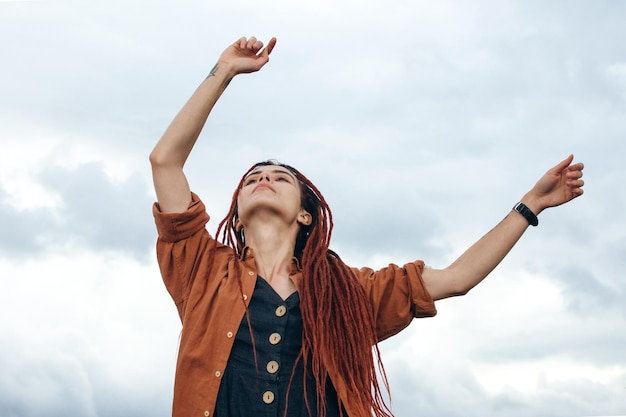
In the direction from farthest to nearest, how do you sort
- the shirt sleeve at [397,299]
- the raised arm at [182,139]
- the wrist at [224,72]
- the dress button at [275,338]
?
the shirt sleeve at [397,299]
the wrist at [224,72]
the raised arm at [182,139]
the dress button at [275,338]

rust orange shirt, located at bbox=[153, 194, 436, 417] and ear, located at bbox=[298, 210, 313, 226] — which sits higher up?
ear, located at bbox=[298, 210, 313, 226]

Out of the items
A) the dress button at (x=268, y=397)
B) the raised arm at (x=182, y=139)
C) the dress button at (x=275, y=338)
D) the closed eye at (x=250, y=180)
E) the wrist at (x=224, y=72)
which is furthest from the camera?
the closed eye at (x=250, y=180)

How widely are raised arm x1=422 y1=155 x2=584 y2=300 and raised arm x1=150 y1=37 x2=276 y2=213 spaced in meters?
1.22

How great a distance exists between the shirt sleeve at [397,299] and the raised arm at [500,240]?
6 centimetres

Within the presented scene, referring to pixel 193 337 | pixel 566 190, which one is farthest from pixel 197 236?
pixel 566 190

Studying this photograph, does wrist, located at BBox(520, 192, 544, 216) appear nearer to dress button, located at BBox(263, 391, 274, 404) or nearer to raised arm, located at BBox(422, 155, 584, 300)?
raised arm, located at BBox(422, 155, 584, 300)

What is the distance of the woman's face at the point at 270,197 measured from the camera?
12.6ft

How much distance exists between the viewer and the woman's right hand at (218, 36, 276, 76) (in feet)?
12.3

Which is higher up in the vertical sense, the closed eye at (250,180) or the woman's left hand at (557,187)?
the closed eye at (250,180)

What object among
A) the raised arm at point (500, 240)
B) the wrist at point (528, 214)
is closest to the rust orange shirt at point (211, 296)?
the raised arm at point (500, 240)

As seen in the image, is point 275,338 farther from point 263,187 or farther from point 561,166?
point 561,166

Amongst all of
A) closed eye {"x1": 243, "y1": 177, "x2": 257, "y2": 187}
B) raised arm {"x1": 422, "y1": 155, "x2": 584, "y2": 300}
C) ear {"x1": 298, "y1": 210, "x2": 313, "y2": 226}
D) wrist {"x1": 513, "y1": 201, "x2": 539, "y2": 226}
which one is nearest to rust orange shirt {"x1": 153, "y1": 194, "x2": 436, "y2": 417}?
raised arm {"x1": 422, "y1": 155, "x2": 584, "y2": 300}

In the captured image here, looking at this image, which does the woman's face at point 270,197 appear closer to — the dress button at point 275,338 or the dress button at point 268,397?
the dress button at point 275,338

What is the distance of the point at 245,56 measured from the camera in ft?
12.5
